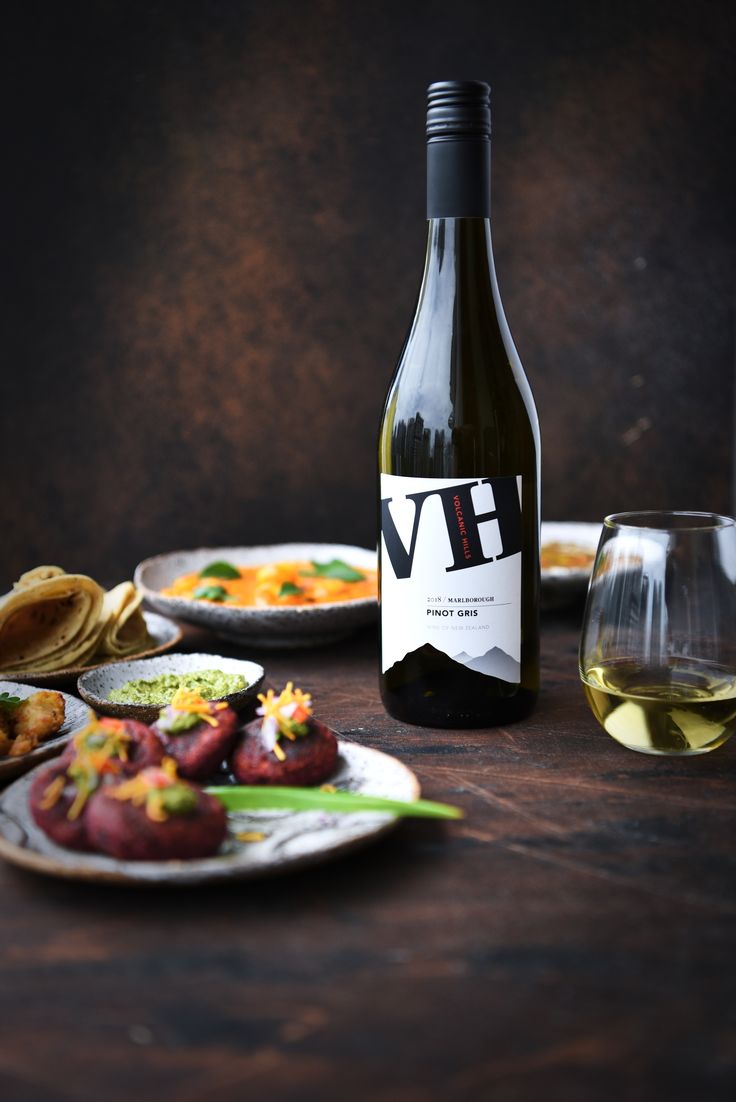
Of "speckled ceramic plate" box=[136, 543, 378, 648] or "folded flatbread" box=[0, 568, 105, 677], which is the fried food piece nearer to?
"folded flatbread" box=[0, 568, 105, 677]

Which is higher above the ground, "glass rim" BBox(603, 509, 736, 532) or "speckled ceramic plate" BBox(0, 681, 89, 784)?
"glass rim" BBox(603, 509, 736, 532)

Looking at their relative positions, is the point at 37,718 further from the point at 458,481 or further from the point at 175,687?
the point at 458,481

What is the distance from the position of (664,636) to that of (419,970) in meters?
0.37

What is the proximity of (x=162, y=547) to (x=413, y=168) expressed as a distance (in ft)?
3.85

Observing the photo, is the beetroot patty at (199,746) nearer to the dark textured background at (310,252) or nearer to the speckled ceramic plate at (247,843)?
the speckled ceramic plate at (247,843)

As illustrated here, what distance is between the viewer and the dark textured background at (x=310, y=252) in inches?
111

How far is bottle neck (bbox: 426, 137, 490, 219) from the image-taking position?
967 millimetres

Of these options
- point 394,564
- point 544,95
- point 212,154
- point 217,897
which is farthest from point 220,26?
point 217,897

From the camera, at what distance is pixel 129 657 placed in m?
1.22

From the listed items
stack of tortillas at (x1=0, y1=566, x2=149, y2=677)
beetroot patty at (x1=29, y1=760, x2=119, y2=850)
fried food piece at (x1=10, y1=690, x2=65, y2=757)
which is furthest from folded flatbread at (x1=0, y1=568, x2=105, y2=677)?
beetroot patty at (x1=29, y1=760, x2=119, y2=850)

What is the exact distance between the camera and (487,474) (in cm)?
106

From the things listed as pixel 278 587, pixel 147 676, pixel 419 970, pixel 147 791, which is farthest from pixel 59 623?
pixel 419 970

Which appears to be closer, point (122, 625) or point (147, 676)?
point (147, 676)

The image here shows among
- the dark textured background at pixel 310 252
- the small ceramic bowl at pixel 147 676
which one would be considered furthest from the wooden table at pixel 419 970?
the dark textured background at pixel 310 252
